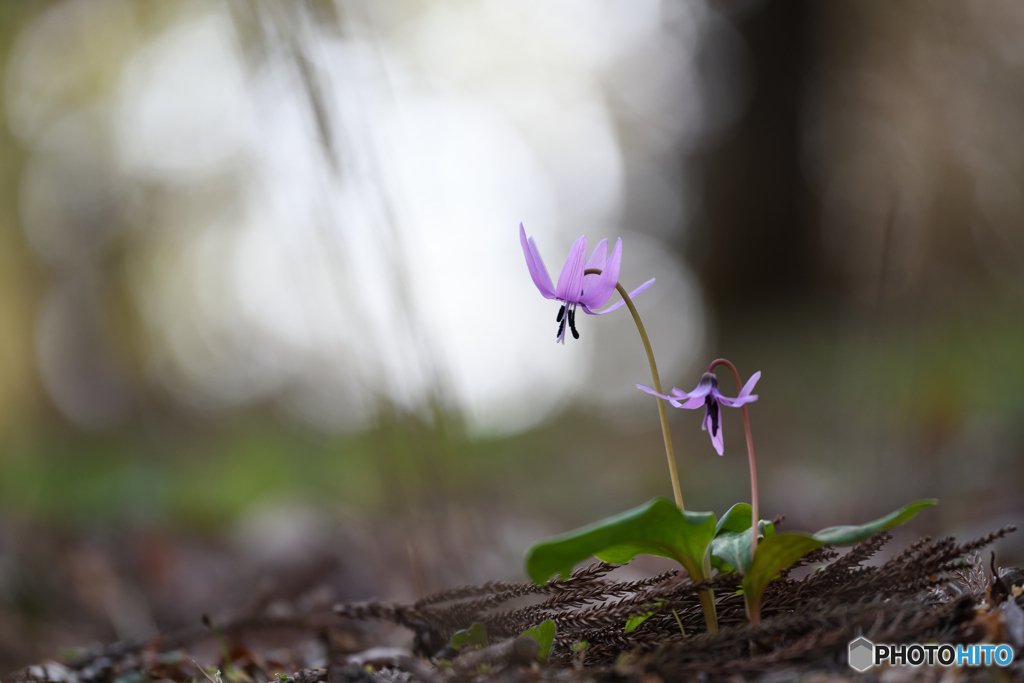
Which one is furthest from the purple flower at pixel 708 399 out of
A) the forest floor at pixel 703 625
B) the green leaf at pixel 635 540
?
the forest floor at pixel 703 625

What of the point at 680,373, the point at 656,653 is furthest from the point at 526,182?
the point at 656,653

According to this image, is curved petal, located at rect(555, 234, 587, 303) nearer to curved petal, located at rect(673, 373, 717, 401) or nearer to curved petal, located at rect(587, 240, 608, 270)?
→ curved petal, located at rect(587, 240, 608, 270)

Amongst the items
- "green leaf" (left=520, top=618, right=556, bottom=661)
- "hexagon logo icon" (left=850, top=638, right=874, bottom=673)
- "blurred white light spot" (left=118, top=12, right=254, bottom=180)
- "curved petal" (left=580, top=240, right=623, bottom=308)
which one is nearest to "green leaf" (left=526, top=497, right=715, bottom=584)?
"green leaf" (left=520, top=618, right=556, bottom=661)

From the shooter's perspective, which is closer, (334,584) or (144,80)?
(334,584)

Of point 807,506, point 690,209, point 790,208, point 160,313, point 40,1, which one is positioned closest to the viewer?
point 807,506

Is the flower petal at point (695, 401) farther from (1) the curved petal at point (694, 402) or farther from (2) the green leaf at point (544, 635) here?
(2) the green leaf at point (544, 635)

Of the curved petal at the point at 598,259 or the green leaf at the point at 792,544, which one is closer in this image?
the green leaf at the point at 792,544

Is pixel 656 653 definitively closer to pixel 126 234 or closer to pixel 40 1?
pixel 126 234
